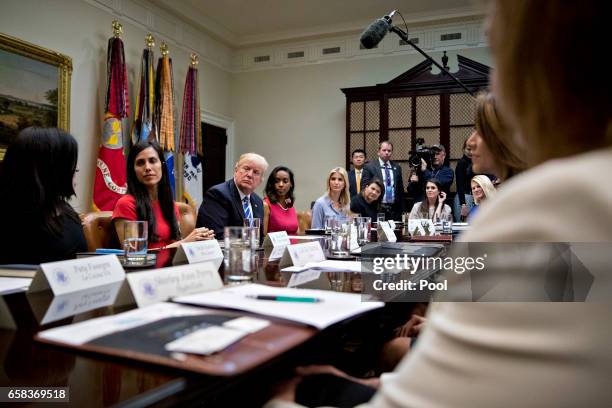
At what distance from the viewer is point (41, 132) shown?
5.66ft

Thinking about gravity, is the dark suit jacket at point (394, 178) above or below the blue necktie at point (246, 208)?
above

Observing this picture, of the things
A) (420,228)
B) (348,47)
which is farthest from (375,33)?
(348,47)

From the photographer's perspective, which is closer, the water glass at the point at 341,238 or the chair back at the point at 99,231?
the water glass at the point at 341,238

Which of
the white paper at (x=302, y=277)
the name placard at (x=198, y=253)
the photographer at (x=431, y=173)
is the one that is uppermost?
the photographer at (x=431, y=173)

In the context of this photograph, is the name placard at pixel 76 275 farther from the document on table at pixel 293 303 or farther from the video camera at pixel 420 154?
the video camera at pixel 420 154

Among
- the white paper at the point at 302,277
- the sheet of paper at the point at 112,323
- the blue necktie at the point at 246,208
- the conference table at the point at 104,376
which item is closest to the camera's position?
the conference table at the point at 104,376

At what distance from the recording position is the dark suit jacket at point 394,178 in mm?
5840

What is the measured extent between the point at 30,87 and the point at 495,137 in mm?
4217

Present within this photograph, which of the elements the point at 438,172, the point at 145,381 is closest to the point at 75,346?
the point at 145,381

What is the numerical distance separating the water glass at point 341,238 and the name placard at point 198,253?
40 centimetres

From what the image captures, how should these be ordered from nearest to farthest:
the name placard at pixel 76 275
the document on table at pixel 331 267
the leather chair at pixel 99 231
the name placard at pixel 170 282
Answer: the name placard at pixel 170 282, the name placard at pixel 76 275, the document on table at pixel 331 267, the leather chair at pixel 99 231

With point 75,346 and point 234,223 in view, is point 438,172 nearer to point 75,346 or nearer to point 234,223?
point 234,223

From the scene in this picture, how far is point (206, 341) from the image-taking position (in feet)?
1.94

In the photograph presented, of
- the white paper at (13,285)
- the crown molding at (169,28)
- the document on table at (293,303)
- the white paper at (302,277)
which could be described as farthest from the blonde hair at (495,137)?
the crown molding at (169,28)
